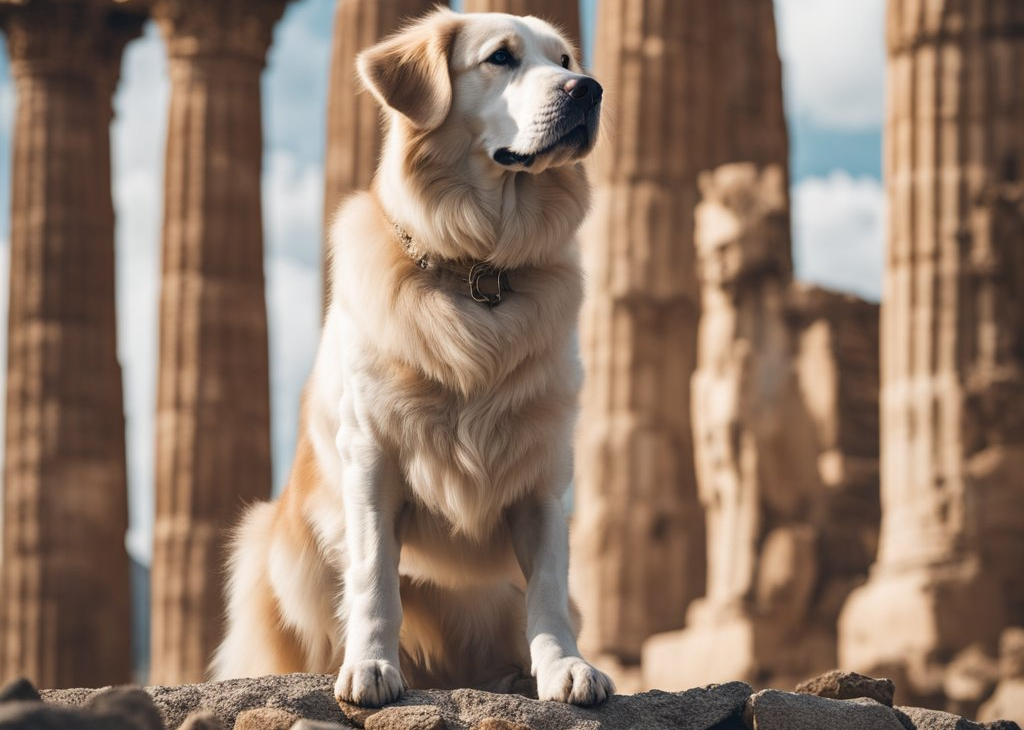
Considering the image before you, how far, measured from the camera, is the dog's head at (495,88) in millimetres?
8125

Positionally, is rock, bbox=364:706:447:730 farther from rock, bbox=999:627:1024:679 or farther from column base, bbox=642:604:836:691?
column base, bbox=642:604:836:691

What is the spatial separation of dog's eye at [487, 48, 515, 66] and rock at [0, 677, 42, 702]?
3.26 m

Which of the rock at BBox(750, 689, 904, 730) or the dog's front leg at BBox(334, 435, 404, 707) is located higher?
the dog's front leg at BBox(334, 435, 404, 707)

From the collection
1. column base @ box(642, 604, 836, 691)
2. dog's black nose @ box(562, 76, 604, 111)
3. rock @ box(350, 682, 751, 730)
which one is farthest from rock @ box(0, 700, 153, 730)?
column base @ box(642, 604, 836, 691)

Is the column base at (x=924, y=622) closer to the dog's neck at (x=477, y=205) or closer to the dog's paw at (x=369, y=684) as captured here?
the dog's neck at (x=477, y=205)

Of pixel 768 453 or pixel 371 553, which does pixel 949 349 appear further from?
pixel 371 553

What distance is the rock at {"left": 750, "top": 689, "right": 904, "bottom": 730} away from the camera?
8.02m

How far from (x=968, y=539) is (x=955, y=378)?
1.83 m

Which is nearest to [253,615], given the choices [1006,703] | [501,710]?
[501,710]

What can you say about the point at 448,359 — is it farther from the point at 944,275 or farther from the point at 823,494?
the point at 823,494

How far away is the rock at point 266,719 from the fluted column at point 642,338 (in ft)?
60.5

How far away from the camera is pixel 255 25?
3444cm

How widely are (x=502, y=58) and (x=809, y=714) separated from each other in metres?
3.04

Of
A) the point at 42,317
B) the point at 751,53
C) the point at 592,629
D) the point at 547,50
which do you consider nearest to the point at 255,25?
the point at 42,317
